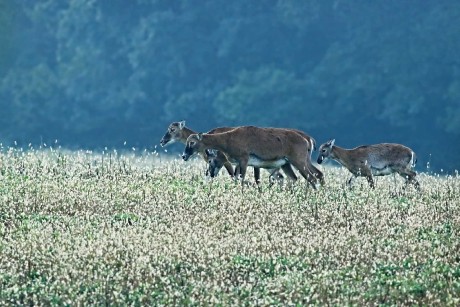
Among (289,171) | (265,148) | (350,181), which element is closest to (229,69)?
(289,171)

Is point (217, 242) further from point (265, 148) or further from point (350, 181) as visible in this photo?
point (350, 181)

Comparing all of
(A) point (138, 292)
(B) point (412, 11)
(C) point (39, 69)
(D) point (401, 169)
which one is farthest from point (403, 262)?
(C) point (39, 69)

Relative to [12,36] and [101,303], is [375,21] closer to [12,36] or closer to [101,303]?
[12,36]

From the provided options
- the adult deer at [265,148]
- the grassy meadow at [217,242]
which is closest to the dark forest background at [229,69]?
the adult deer at [265,148]

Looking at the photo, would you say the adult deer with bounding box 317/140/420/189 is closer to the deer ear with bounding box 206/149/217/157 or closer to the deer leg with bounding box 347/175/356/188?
the deer leg with bounding box 347/175/356/188

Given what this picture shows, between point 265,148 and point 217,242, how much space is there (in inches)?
299

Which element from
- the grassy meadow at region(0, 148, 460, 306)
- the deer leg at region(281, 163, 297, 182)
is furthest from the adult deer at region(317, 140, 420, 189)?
the grassy meadow at region(0, 148, 460, 306)

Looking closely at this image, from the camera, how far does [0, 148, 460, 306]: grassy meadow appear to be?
1275 cm

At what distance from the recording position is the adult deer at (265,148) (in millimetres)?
22578

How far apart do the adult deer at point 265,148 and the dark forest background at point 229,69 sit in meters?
38.8

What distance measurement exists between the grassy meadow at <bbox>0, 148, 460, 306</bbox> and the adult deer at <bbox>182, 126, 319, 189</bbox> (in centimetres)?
141

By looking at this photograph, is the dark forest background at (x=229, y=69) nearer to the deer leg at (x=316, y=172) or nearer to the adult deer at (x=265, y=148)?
the deer leg at (x=316, y=172)

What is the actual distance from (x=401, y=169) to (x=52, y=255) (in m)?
11.8

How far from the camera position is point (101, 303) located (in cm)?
1223
